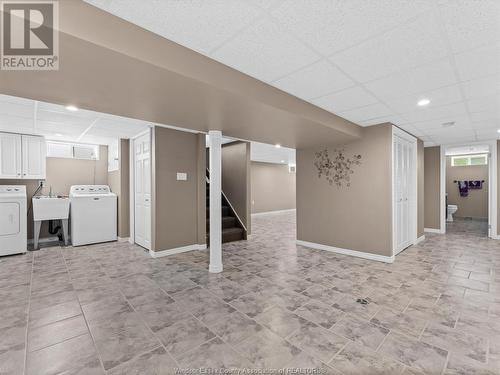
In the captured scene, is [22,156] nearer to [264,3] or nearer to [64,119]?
[64,119]

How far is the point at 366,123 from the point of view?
3.98 m

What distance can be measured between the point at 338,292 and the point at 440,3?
276cm

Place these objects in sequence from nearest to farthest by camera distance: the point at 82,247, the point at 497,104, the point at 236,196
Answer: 1. the point at 497,104
2. the point at 82,247
3. the point at 236,196

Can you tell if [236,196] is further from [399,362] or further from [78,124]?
[399,362]

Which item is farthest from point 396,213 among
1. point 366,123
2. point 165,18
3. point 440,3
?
point 165,18

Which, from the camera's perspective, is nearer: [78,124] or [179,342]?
[179,342]

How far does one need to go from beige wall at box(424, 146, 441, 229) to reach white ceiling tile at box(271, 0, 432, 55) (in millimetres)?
6264

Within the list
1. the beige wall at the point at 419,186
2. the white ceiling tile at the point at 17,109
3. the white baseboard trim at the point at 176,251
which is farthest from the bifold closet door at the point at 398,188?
the white ceiling tile at the point at 17,109

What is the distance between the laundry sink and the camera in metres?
4.75

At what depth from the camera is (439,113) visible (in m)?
3.50

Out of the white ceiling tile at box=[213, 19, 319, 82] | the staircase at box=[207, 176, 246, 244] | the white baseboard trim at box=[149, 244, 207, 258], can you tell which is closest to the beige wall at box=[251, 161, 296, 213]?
the staircase at box=[207, 176, 246, 244]

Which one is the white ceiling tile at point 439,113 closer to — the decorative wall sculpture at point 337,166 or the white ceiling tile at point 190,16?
the decorative wall sculpture at point 337,166

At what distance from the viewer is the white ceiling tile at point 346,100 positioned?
2.69m

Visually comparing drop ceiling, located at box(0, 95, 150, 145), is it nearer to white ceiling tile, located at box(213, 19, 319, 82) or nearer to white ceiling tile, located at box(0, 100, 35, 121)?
white ceiling tile, located at box(0, 100, 35, 121)
